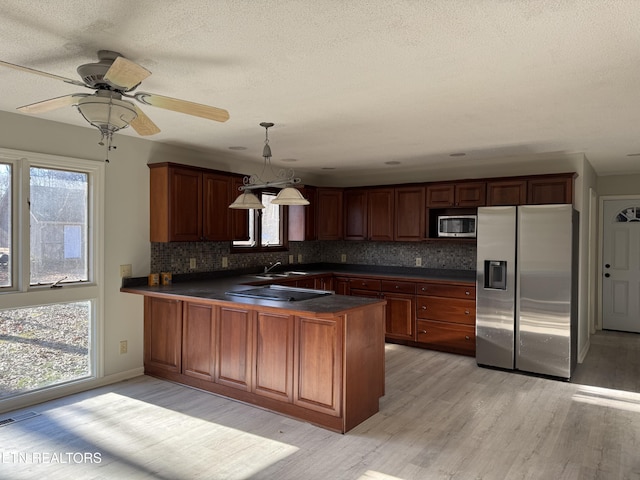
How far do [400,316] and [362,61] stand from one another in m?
3.87

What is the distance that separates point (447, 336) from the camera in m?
5.32

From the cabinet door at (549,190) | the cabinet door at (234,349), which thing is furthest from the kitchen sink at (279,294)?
the cabinet door at (549,190)

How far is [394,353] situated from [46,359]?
3.53 metres

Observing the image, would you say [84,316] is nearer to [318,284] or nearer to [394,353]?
[318,284]

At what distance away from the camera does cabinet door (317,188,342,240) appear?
6508 mm

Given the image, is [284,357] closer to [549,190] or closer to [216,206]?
[216,206]

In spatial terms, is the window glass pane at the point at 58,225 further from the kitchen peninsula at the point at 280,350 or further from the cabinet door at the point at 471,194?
the cabinet door at the point at 471,194

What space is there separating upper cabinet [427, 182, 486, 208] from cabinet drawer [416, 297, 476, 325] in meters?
1.17

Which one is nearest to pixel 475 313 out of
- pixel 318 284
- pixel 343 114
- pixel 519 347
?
pixel 519 347

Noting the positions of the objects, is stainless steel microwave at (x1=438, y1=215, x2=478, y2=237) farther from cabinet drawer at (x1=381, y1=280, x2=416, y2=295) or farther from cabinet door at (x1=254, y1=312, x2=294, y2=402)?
cabinet door at (x1=254, y1=312, x2=294, y2=402)

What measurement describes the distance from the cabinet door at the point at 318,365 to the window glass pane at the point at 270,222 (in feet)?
9.19

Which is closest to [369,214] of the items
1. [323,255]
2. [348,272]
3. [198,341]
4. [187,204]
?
[348,272]

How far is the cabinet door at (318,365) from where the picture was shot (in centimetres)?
317

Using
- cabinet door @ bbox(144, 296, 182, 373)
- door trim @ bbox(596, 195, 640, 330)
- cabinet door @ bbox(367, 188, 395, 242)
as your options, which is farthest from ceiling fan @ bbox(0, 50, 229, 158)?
door trim @ bbox(596, 195, 640, 330)
